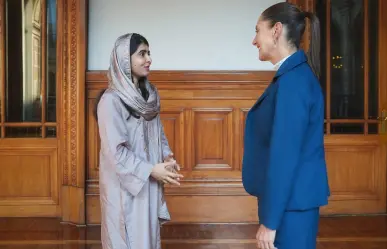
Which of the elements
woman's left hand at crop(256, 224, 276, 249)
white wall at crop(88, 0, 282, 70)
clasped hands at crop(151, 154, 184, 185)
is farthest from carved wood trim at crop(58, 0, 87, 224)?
woman's left hand at crop(256, 224, 276, 249)

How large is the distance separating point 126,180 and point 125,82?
16.3 inches

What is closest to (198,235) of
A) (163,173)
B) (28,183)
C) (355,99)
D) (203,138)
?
(203,138)

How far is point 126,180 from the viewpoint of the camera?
7.30 feet

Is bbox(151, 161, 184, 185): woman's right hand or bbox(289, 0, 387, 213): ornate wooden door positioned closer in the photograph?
bbox(151, 161, 184, 185): woman's right hand

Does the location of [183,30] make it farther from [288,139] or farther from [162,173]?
[288,139]

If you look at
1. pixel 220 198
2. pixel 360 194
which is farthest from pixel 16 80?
pixel 360 194

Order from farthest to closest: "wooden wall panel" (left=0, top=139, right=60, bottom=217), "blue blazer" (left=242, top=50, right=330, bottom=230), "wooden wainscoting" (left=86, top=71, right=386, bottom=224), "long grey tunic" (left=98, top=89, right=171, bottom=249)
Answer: "wooden wall panel" (left=0, top=139, right=60, bottom=217) < "wooden wainscoting" (left=86, top=71, right=386, bottom=224) < "long grey tunic" (left=98, top=89, right=171, bottom=249) < "blue blazer" (left=242, top=50, right=330, bottom=230)

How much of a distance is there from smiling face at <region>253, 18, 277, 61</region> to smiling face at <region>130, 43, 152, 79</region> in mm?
774

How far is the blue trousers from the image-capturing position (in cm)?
163

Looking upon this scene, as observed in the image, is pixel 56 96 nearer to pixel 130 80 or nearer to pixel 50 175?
pixel 50 175

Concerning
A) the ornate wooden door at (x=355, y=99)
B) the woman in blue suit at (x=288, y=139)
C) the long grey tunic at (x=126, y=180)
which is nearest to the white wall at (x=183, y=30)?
the ornate wooden door at (x=355, y=99)

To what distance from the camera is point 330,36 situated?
4719 millimetres

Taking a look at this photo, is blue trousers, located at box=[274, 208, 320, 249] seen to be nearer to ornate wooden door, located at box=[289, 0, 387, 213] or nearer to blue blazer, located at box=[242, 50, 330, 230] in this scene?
blue blazer, located at box=[242, 50, 330, 230]

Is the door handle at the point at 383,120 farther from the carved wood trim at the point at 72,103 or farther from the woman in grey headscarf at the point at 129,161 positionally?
the woman in grey headscarf at the point at 129,161
